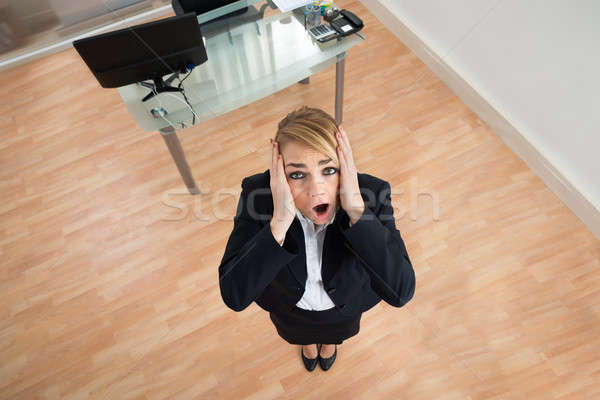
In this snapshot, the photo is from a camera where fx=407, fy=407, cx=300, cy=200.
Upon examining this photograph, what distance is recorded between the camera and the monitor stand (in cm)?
200

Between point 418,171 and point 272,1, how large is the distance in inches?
53.0

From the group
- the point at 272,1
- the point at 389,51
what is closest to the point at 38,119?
the point at 272,1

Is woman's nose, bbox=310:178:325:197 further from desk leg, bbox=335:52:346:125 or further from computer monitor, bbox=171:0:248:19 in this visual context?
computer monitor, bbox=171:0:248:19

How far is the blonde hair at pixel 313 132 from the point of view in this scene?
3.89 ft

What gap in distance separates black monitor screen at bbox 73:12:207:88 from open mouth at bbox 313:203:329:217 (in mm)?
1086

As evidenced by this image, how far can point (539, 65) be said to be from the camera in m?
2.28

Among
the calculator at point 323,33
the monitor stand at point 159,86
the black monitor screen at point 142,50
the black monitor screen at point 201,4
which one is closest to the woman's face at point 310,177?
the black monitor screen at point 142,50

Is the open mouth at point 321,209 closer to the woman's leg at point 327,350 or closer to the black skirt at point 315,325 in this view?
the black skirt at point 315,325

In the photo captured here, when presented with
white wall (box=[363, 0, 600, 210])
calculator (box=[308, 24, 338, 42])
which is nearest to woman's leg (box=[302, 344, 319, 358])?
calculator (box=[308, 24, 338, 42])

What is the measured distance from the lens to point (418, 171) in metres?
2.59

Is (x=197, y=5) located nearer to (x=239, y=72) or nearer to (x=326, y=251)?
(x=239, y=72)

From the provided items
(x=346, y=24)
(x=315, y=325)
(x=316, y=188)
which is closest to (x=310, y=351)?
(x=315, y=325)

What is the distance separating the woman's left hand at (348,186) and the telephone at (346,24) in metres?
1.21

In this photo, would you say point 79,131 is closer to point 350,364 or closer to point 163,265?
point 163,265
